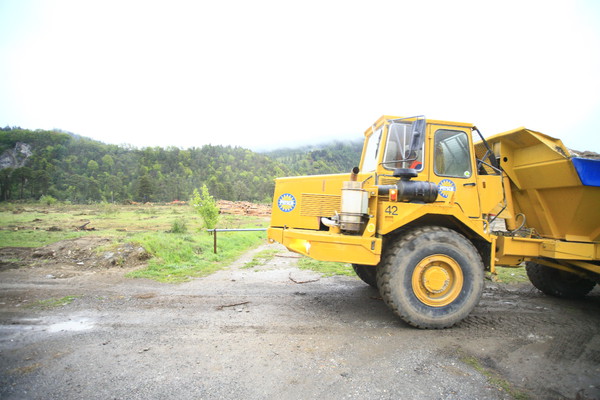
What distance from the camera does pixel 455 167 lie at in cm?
462

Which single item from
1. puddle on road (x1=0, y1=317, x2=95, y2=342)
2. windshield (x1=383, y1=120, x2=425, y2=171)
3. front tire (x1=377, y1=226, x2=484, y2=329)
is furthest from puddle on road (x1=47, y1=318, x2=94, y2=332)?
windshield (x1=383, y1=120, x2=425, y2=171)

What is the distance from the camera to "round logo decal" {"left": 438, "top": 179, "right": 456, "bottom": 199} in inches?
177

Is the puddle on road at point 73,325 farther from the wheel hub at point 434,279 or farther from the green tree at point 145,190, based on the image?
the green tree at point 145,190

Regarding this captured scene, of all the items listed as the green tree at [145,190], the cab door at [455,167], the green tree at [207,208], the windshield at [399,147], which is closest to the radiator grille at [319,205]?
the windshield at [399,147]

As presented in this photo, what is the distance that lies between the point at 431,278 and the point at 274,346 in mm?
2244

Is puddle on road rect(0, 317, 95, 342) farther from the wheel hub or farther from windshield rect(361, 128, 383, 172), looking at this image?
windshield rect(361, 128, 383, 172)

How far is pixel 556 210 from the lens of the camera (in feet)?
15.6

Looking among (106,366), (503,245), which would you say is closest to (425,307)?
(503,245)

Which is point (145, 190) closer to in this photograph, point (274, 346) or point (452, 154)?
point (274, 346)

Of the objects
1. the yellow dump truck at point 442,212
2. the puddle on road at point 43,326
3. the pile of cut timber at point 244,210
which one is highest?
the yellow dump truck at point 442,212

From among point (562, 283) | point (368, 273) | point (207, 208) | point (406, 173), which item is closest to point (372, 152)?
point (406, 173)

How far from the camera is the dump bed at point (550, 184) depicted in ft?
14.0

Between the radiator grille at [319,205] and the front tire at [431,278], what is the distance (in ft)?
3.76

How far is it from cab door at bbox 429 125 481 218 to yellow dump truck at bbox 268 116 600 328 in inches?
0.6
